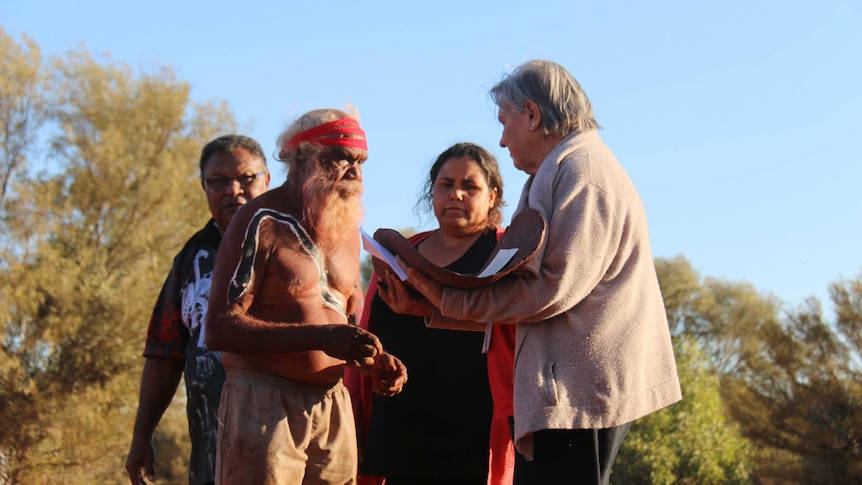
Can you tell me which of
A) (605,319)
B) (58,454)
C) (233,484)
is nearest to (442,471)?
(233,484)

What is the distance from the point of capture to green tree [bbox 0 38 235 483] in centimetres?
2083

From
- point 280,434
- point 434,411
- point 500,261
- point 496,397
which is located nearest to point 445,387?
point 434,411

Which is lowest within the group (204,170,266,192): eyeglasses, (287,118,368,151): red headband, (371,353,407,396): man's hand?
(371,353,407,396): man's hand

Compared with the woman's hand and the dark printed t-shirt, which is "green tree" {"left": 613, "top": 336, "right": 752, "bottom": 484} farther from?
the woman's hand

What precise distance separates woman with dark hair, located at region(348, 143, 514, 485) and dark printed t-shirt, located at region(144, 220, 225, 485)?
0.70 meters

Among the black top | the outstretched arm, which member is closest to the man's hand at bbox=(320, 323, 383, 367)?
the black top

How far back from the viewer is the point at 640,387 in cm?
335

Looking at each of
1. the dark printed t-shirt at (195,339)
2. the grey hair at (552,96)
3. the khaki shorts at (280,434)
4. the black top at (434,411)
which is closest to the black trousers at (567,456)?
the khaki shorts at (280,434)

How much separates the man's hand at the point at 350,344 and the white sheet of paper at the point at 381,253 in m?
0.26

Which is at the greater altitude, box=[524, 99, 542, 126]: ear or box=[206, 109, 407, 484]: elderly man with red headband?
box=[524, 99, 542, 126]: ear

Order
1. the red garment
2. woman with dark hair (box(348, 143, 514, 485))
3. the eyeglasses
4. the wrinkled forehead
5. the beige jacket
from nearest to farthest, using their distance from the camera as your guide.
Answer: the beige jacket < the red garment < the wrinkled forehead < woman with dark hair (box(348, 143, 514, 485)) < the eyeglasses

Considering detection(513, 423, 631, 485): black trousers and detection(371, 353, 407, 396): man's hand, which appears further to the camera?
detection(371, 353, 407, 396): man's hand

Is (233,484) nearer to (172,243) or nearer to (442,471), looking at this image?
(442,471)

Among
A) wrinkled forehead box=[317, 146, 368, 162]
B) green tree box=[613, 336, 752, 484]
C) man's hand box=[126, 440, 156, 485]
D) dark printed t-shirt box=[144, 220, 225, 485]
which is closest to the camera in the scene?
wrinkled forehead box=[317, 146, 368, 162]
